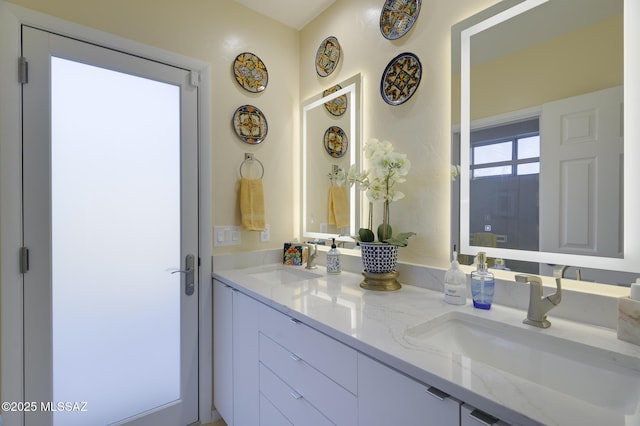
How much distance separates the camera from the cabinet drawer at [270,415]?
1.22 meters

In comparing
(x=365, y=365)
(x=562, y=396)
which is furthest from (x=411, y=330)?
(x=562, y=396)

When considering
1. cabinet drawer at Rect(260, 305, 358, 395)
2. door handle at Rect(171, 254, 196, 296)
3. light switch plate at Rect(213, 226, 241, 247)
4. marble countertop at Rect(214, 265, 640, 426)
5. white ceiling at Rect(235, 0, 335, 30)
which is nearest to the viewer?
marble countertop at Rect(214, 265, 640, 426)

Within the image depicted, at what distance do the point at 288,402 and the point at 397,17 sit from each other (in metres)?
1.90

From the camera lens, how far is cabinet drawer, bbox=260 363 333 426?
1053 mm

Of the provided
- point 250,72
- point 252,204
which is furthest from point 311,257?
point 250,72

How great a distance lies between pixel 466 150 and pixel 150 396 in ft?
6.77

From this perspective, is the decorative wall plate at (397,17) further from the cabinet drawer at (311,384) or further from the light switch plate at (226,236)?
the cabinet drawer at (311,384)

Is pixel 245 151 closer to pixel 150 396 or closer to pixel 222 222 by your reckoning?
pixel 222 222

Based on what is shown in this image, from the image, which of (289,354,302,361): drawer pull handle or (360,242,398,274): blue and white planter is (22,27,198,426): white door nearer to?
(289,354,302,361): drawer pull handle

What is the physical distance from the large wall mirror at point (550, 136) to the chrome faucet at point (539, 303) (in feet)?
0.51

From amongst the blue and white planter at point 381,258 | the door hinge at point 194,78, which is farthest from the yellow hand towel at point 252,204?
the blue and white planter at point 381,258

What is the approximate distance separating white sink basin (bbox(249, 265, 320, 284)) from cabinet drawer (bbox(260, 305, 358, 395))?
1.69 ft

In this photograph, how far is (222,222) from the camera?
74.1 inches

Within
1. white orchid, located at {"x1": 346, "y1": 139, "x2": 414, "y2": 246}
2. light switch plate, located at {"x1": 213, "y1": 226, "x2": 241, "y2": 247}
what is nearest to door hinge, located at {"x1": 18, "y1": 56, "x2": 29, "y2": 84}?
light switch plate, located at {"x1": 213, "y1": 226, "x2": 241, "y2": 247}
